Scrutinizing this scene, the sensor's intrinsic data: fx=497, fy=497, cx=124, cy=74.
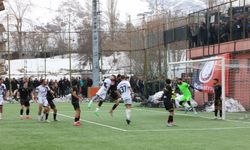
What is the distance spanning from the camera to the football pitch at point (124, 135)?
44.3 ft

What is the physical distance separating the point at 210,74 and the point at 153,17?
20515mm

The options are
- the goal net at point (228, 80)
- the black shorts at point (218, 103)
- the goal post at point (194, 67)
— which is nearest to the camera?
the black shorts at point (218, 103)

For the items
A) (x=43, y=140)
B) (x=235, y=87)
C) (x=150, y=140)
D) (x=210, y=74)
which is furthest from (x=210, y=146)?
(x=235, y=87)

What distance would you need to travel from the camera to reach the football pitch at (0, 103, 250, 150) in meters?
13.5

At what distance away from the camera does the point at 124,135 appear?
1619cm

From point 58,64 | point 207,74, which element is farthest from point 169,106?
point 58,64

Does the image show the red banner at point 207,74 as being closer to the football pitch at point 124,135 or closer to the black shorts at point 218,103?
the black shorts at point 218,103

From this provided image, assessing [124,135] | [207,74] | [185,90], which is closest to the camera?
[124,135]

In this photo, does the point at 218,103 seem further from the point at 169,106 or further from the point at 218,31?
the point at 218,31

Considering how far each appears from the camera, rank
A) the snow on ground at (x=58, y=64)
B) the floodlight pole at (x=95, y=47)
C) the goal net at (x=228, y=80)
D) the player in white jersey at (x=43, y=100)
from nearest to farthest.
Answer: the player in white jersey at (x=43, y=100), the goal net at (x=228, y=80), the floodlight pole at (x=95, y=47), the snow on ground at (x=58, y=64)

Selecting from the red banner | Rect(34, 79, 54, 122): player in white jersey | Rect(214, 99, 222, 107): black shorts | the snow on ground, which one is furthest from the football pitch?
the snow on ground

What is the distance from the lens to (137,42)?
44969mm

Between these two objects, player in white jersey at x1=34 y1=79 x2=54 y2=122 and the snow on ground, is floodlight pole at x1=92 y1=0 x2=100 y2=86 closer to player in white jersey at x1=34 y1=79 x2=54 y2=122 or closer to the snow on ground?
player in white jersey at x1=34 y1=79 x2=54 y2=122

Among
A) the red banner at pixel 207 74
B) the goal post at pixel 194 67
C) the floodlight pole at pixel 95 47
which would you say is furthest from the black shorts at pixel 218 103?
the floodlight pole at pixel 95 47
